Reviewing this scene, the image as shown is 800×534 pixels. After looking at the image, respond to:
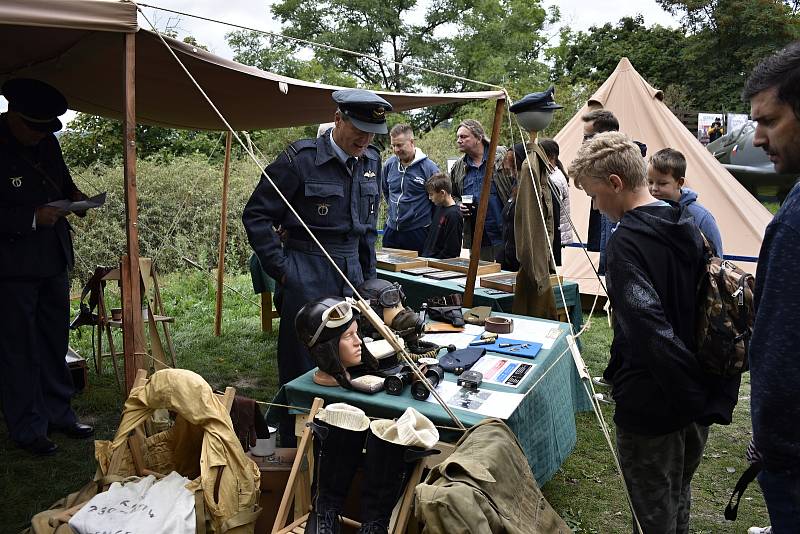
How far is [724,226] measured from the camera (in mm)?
6934

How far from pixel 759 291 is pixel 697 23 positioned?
24.1 m

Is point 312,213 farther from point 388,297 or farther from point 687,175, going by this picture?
point 687,175

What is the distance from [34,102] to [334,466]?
8.54 ft

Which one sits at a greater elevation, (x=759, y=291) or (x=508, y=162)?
(x=508, y=162)

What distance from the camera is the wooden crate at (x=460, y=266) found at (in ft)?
16.5

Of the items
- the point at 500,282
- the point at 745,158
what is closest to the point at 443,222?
the point at 500,282

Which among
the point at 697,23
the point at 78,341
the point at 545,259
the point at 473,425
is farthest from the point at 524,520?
the point at 697,23

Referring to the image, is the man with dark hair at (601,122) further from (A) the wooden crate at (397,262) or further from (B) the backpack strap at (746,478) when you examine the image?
(B) the backpack strap at (746,478)

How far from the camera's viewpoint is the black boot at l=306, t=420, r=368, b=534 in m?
2.14

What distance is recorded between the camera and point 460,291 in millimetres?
4430

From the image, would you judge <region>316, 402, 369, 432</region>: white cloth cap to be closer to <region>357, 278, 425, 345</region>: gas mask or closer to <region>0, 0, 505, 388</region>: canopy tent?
<region>357, 278, 425, 345</region>: gas mask

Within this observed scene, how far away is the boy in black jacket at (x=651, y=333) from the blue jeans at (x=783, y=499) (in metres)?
0.59

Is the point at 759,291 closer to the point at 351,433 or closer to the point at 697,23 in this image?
the point at 351,433

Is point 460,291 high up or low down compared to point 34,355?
up
